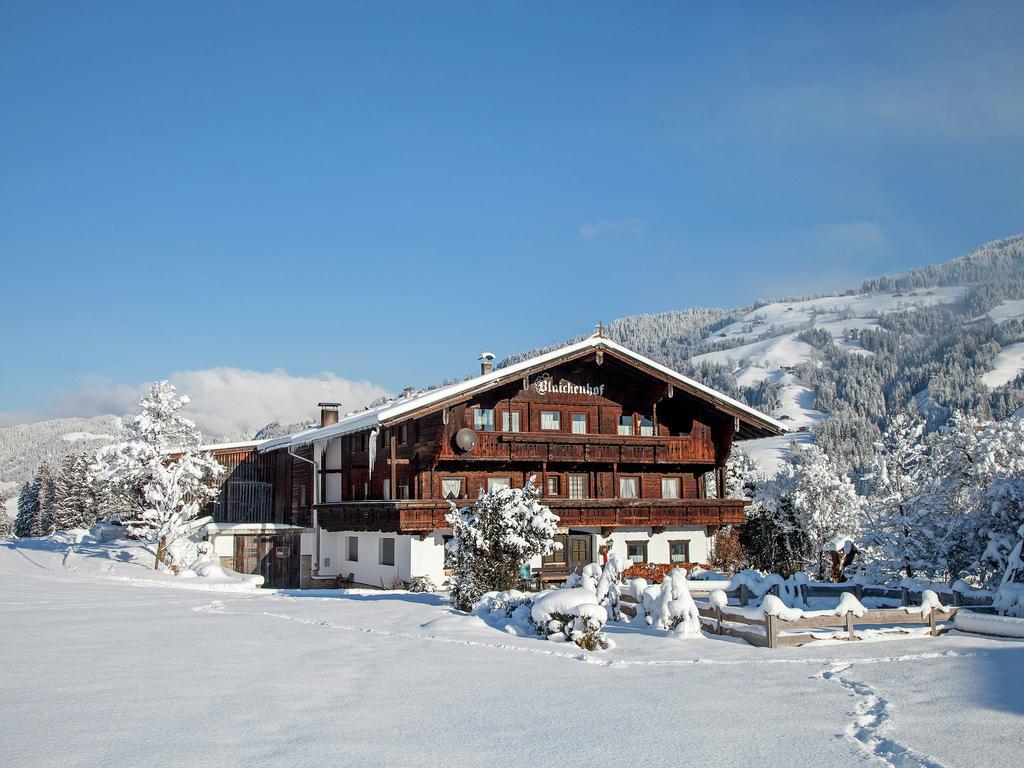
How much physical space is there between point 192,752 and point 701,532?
104ft

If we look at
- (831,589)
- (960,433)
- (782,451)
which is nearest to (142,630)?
(831,589)

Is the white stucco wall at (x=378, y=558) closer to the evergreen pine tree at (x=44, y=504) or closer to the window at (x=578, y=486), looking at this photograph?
the window at (x=578, y=486)

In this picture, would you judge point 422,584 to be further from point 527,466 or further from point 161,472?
point 161,472

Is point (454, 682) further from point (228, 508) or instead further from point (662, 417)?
point (228, 508)

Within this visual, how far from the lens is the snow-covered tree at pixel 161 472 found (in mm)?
35312

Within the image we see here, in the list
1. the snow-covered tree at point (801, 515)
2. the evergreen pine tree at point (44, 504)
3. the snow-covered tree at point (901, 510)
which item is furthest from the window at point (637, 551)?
the evergreen pine tree at point (44, 504)

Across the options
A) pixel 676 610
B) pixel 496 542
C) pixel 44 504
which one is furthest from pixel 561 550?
pixel 44 504

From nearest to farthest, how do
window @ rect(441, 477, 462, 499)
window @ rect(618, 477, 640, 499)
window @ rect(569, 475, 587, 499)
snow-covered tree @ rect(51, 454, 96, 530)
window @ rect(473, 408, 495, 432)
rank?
window @ rect(441, 477, 462, 499), window @ rect(473, 408, 495, 432), window @ rect(569, 475, 587, 499), window @ rect(618, 477, 640, 499), snow-covered tree @ rect(51, 454, 96, 530)

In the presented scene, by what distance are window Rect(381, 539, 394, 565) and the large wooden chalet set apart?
2.9 inches

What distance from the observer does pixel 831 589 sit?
25.3 meters

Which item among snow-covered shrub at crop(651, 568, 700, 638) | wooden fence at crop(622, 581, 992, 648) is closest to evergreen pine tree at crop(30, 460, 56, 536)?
snow-covered shrub at crop(651, 568, 700, 638)

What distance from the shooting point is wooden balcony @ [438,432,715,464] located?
3394 cm

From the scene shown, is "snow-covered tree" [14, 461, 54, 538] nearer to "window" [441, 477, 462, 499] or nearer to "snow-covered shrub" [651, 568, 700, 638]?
"window" [441, 477, 462, 499]

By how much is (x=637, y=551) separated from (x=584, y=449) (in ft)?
16.4
